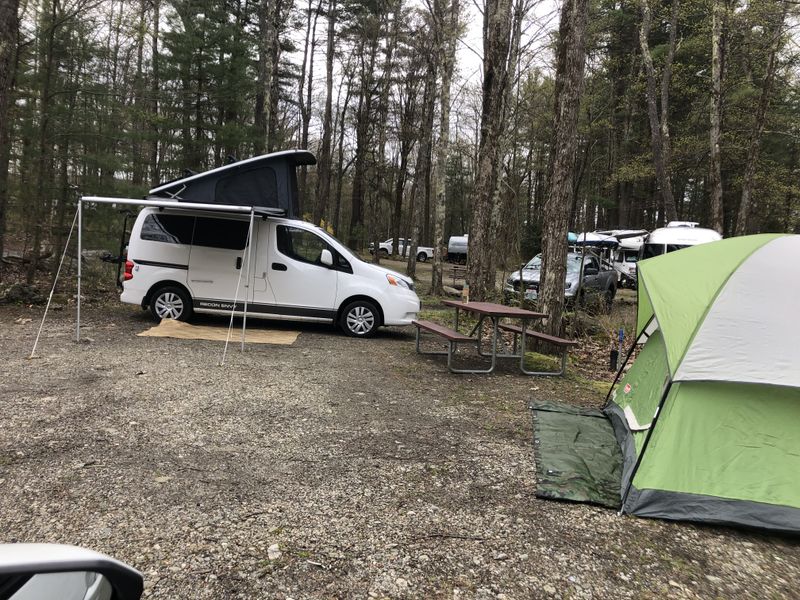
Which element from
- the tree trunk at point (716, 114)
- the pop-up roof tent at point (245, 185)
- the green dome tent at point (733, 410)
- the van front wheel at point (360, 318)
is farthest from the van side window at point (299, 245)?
the tree trunk at point (716, 114)

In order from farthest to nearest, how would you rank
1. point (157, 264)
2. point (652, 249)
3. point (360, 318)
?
point (652, 249)
point (360, 318)
point (157, 264)

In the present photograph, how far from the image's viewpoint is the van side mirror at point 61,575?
3.25 feet

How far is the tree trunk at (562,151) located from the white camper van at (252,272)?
2344mm

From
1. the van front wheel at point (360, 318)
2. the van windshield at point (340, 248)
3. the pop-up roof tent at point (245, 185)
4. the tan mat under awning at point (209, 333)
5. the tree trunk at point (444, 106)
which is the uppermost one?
the tree trunk at point (444, 106)

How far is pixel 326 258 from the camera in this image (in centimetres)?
879

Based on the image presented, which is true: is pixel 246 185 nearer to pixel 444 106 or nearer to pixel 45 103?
pixel 45 103

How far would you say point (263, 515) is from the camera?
10.2 ft

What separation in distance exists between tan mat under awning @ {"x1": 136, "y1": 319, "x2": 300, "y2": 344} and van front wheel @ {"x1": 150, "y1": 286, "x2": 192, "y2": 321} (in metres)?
0.22

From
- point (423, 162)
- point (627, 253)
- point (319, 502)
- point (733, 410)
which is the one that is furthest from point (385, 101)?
point (319, 502)

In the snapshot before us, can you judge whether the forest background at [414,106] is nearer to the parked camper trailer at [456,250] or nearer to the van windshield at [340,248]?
the van windshield at [340,248]

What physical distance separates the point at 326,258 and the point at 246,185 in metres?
1.77

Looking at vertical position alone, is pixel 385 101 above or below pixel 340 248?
above

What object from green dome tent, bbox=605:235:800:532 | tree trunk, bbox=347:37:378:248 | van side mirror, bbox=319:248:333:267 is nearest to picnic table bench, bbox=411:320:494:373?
van side mirror, bbox=319:248:333:267

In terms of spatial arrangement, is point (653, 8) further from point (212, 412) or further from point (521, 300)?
point (212, 412)
